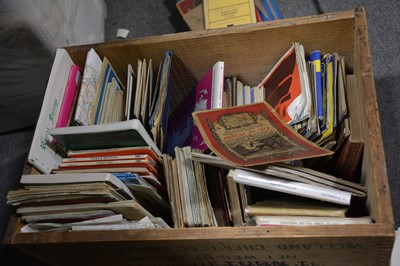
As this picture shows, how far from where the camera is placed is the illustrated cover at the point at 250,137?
2.68 ft

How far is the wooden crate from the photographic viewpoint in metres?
0.79

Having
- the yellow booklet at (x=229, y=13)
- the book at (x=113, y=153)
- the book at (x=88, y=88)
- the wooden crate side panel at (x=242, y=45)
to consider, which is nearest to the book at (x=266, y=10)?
the yellow booklet at (x=229, y=13)

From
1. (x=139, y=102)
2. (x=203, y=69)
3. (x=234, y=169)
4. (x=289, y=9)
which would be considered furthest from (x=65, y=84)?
(x=289, y=9)

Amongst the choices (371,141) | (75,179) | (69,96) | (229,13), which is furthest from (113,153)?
(229,13)

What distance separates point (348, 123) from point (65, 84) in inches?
26.7

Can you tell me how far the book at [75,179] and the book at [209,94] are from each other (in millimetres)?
220

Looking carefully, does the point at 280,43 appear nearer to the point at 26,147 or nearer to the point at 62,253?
the point at 62,253

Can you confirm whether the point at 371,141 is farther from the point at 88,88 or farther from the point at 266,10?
the point at 266,10

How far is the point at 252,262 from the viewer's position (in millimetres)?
939

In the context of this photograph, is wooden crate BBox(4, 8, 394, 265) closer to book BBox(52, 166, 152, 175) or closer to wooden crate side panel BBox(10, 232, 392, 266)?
wooden crate side panel BBox(10, 232, 392, 266)

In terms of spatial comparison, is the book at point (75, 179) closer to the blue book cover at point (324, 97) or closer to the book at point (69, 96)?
the book at point (69, 96)

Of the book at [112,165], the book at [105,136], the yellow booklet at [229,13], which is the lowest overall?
the book at [112,165]

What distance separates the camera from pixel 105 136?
935mm

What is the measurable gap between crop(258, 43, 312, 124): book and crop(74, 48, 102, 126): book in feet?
1.45
